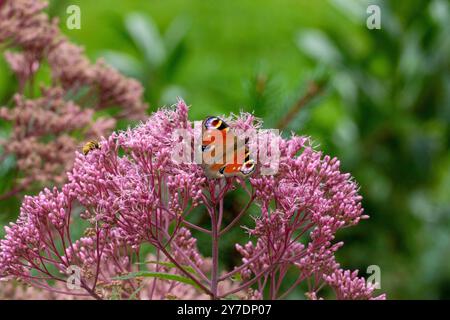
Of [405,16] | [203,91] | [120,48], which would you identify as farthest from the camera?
[120,48]

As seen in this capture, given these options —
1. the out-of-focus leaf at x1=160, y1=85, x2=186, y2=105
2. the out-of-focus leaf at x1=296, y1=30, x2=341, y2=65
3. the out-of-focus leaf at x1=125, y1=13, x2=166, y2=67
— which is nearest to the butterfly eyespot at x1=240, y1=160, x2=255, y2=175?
the out-of-focus leaf at x1=160, y1=85, x2=186, y2=105

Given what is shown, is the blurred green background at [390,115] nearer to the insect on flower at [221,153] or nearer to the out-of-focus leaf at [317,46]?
the out-of-focus leaf at [317,46]

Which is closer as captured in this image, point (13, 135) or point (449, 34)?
point (13, 135)

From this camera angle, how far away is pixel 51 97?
2033 mm

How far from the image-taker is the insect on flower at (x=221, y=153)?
1.24m

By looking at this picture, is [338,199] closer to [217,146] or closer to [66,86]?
[217,146]

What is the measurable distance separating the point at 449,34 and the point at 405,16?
0.95 ft

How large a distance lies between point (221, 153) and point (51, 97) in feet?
3.04

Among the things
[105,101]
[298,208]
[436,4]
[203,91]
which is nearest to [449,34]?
[436,4]

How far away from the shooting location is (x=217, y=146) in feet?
4.09

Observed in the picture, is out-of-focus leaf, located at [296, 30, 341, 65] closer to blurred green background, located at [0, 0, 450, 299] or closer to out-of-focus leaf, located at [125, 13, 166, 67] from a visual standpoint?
blurred green background, located at [0, 0, 450, 299]

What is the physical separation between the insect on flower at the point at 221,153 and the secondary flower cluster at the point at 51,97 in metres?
0.67

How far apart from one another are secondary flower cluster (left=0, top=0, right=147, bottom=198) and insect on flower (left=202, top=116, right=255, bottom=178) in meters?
0.67

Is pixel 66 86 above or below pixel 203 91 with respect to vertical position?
below
